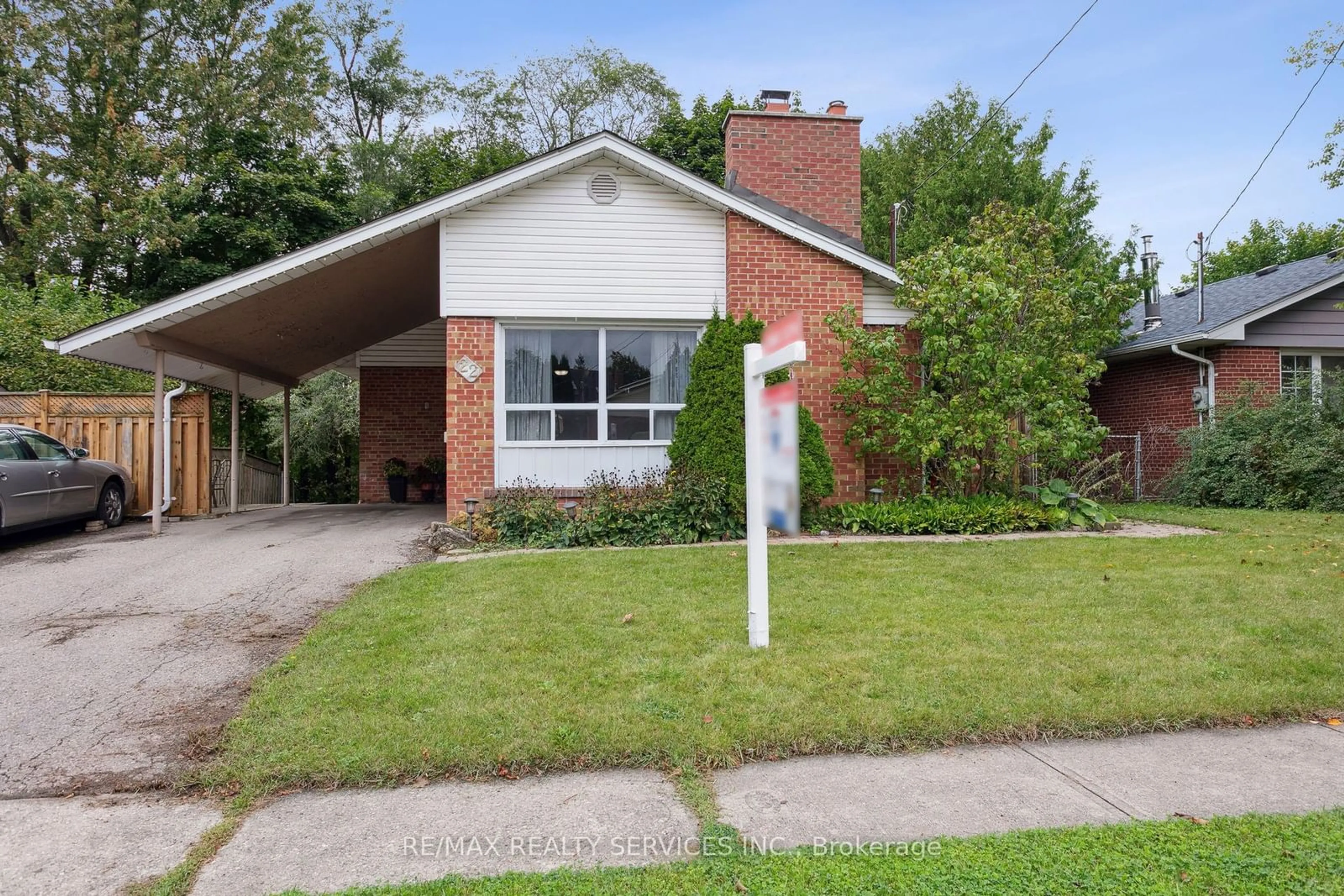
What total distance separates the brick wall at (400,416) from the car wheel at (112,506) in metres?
5.06

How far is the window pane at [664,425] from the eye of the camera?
10406mm

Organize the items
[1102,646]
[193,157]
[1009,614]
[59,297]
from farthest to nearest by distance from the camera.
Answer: [193,157], [59,297], [1009,614], [1102,646]

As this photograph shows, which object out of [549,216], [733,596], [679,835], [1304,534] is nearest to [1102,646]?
[733,596]

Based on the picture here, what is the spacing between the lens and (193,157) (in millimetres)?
24141

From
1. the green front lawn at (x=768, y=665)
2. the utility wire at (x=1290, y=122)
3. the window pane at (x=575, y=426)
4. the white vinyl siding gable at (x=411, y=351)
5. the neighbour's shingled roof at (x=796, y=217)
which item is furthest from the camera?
the white vinyl siding gable at (x=411, y=351)

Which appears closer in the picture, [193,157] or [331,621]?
[331,621]

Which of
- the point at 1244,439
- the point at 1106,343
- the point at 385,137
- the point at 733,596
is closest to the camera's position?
the point at 733,596

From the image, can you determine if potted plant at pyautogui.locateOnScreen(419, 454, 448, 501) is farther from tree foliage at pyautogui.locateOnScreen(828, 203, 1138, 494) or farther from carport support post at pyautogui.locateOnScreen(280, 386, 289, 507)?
tree foliage at pyautogui.locateOnScreen(828, 203, 1138, 494)

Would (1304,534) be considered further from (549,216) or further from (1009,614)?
(549,216)

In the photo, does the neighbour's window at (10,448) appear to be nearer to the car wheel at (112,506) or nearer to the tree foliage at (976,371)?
the car wheel at (112,506)

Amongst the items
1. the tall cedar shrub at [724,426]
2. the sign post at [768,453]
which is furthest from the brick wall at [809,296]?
the sign post at [768,453]

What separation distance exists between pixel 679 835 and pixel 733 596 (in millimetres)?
3297

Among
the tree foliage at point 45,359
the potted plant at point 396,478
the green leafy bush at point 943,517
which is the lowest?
the green leafy bush at point 943,517

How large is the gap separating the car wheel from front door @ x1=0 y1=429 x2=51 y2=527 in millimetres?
1220
